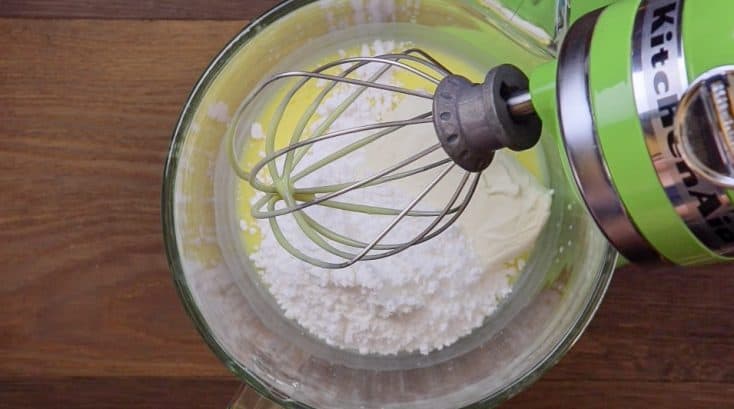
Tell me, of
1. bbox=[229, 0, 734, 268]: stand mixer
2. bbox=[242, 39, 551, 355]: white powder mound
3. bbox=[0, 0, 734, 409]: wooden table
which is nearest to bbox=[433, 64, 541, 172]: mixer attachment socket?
bbox=[229, 0, 734, 268]: stand mixer

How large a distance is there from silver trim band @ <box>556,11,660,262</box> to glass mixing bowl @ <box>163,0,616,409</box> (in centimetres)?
17

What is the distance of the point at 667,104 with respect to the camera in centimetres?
31

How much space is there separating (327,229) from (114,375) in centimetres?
27

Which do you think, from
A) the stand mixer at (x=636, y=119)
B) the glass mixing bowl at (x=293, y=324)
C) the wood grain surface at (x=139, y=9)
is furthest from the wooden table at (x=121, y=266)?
the stand mixer at (x=636, y=119)

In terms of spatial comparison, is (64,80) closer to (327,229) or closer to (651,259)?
(327,229)

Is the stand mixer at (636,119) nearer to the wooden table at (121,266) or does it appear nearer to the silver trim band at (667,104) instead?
the silver trim band at (667,104)

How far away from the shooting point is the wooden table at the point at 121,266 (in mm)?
632

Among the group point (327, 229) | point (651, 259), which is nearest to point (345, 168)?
point (327, 229)

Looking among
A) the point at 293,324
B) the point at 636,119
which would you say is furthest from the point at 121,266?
the point at 636,119

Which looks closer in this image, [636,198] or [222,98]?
[636,198]

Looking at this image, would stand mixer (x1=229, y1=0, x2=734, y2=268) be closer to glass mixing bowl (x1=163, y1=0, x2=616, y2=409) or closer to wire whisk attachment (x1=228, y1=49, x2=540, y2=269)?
wire whisk attachment (x1=228, y1=49, x2=540, y2=269)

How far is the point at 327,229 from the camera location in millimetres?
518

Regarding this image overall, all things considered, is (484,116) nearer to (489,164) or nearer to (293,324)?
(489,164)

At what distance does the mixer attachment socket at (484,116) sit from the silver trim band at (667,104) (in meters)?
0.07
